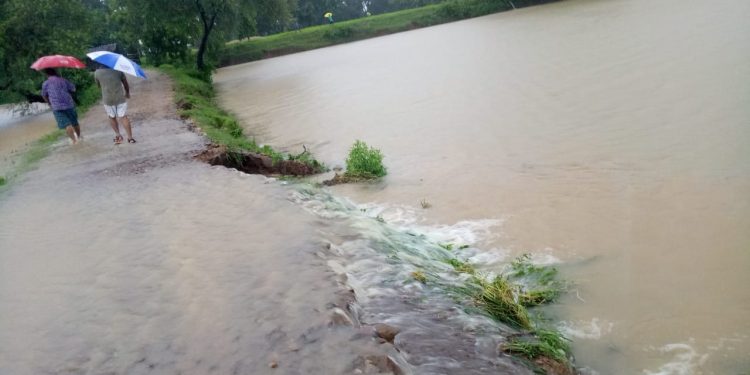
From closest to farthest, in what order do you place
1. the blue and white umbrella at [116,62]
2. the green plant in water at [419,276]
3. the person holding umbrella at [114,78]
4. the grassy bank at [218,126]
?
1. the green plant in water at [419,276]
2. the blue and white umbrella at [116,62]
3. the person holding umbrella at [114,78]
4. the grassy bank at [218,126]

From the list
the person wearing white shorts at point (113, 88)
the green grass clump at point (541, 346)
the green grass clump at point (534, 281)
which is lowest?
the green grass clump at point (534, 281)

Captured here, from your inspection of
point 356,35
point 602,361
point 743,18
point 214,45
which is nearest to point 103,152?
point 602,361

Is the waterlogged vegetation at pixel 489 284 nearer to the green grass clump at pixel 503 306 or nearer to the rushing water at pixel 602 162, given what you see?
the green grass clump at pixel 503 306

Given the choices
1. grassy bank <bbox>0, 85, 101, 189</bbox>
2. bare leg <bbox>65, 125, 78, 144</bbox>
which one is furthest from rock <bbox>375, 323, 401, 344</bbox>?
bare leg <bbox>65, 125, 78, 144</bbox>

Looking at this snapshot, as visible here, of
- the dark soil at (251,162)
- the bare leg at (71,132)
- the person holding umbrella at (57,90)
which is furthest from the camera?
the bare leg at (71,132)

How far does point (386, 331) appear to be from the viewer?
13.6 feet

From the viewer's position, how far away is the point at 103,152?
38.8ft

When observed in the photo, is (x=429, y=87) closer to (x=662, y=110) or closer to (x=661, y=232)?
(x=662, y=110)

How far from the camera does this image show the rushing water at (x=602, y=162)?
191 inches

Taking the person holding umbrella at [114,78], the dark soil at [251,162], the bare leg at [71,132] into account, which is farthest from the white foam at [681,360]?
the bare leg at [71,132]

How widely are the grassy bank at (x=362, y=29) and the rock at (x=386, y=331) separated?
154ft

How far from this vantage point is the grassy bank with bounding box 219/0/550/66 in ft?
162

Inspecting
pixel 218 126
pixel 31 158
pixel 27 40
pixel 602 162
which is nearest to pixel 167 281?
pixel 602 162

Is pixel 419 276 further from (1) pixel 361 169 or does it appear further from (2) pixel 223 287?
(1) pixel 361 169
